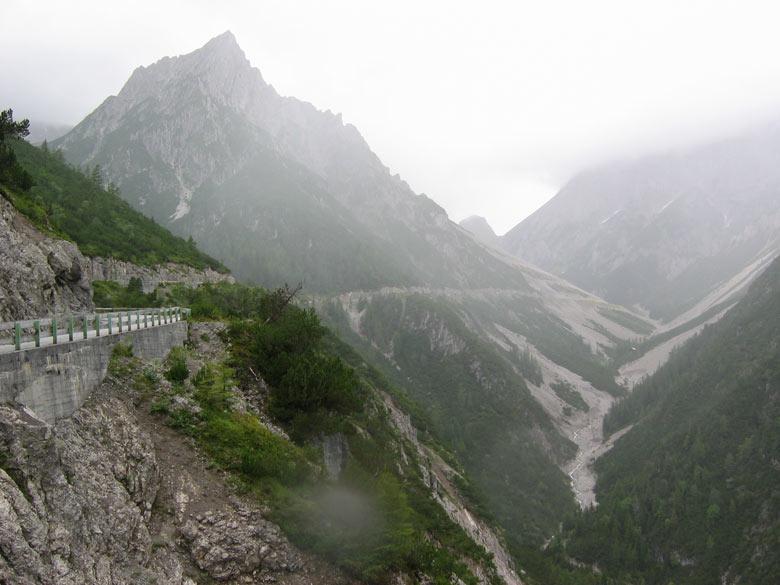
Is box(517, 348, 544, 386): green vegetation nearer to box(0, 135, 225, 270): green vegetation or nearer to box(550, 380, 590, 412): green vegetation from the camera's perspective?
box(550, 380, 590, 412): green vegetation

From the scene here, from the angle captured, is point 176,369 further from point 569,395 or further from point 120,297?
point 569,395

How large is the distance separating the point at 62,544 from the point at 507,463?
384 ft

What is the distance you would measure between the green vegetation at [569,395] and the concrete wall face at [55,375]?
17088 centimetres

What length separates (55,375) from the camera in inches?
490

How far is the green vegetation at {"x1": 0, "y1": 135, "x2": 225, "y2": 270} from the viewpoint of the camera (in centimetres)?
4203

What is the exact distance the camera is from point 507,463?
116 metres

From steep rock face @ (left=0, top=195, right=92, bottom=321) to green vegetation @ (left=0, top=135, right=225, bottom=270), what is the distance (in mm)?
5148

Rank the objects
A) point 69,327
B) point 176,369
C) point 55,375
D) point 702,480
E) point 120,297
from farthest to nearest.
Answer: point 702,480, point 120,297, point 176,369, point 69,327, point 55,375

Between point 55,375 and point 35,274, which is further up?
point 35,274

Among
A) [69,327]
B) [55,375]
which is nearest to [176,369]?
[69,327]

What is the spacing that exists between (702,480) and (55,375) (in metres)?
126

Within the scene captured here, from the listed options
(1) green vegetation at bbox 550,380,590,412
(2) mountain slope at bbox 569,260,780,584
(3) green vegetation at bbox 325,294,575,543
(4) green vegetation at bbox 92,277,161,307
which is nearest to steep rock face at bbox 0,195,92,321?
(4) green vegetation at bbox 92,277,161,307

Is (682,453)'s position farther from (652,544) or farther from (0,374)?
(0,374)

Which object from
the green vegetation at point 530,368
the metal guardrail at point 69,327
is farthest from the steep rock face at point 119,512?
the green vegetation at point 530,368
